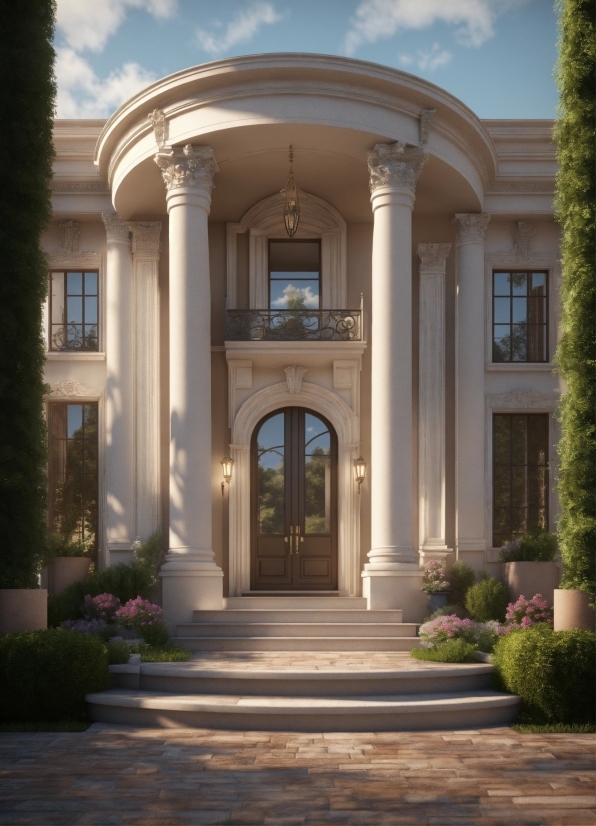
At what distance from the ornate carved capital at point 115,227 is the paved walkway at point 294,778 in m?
9.61

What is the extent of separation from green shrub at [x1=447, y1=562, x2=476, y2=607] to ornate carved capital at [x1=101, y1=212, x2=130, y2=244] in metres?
8.13

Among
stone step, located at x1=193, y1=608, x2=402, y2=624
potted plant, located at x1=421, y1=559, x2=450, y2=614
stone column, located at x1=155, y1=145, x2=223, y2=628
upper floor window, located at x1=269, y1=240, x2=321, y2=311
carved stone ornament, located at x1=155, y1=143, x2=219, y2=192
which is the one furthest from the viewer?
upper floor window, located at x1=269, y1=240, x2=321, y2=311

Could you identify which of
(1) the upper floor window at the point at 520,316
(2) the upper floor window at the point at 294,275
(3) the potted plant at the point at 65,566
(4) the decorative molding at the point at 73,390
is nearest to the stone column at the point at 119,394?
(4) the decorative molding at the point at 73,390

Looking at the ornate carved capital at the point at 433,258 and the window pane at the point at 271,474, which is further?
the ornate carved capital at the point at 433,258

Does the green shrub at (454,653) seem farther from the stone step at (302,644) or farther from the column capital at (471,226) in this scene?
the column capital at (471,226)

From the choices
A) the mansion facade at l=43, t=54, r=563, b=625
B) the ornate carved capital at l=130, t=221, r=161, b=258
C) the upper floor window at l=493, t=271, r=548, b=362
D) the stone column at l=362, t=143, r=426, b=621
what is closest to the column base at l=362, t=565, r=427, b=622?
the stone column at l=362, t=143, r=426, b=621

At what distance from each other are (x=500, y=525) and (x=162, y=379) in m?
6.53

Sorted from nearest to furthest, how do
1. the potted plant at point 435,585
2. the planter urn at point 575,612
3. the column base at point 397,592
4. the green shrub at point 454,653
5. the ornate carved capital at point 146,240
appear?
the planter urn at point 575,612 → the green shrub at point 454,653 → the column base at point 397,592 → the potted plant at point 435,585 → the ornate carved capital at point 146,240

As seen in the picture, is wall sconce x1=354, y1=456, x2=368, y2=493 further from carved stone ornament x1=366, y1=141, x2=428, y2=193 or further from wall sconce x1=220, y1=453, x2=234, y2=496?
carved stone ornament x1=366, y1=141, x2=428, y2=193

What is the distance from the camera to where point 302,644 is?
14070 millimetres

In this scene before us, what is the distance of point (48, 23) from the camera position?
1304 cm

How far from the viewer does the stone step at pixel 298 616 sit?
1465cm

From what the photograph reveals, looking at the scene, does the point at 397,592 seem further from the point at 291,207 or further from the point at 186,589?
the point at 291,207

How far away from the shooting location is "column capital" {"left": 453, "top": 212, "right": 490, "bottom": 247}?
688 inches
